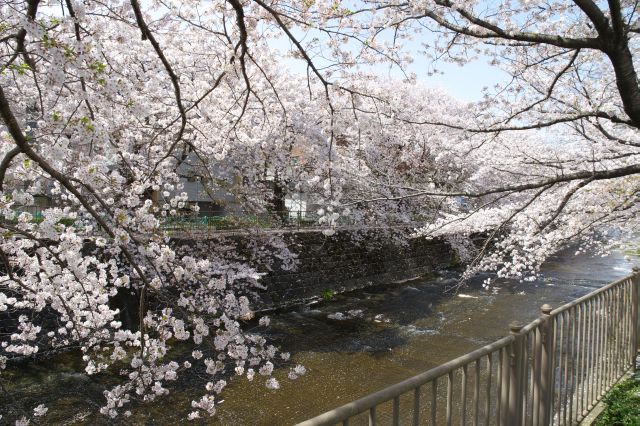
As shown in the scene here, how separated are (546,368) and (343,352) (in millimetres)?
6193

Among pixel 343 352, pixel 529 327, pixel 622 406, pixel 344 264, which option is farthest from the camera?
pixel 344 264

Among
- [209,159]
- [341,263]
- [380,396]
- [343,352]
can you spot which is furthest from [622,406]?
[341,263]

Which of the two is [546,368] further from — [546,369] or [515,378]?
[515,378]

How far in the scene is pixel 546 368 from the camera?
3219mm

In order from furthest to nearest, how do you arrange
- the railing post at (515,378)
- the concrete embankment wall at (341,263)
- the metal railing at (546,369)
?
the concrete embankment wall at (341,263)
the railing post at (515,378)
the metal railing at (546,369)

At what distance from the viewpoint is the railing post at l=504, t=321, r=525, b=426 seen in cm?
277

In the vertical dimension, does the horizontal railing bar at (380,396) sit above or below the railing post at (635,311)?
above

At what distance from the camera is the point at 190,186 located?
76.7 feet

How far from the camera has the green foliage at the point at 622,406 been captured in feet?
12.5

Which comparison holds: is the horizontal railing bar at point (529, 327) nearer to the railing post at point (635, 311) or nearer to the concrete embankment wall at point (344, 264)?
the railing post at point (635, 311)

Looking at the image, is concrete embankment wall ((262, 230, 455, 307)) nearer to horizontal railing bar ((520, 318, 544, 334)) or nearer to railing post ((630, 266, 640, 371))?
railing post ((630, 266, 640, 371))

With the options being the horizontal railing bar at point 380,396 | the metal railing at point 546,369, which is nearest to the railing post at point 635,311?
the metal railing at point 546,369

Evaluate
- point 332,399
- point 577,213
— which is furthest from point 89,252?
point 577,213

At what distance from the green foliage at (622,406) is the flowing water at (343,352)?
3620mm
